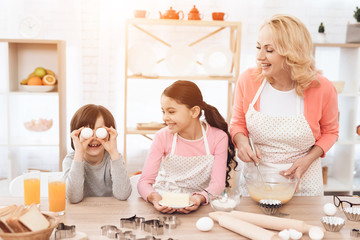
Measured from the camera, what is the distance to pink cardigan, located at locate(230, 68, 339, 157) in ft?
6.59

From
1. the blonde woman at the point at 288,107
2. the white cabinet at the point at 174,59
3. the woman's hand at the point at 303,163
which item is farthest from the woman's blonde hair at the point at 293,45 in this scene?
the white cabinet at the point at 174,59

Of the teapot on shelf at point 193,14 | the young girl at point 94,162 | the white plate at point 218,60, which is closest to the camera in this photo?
the young girl at point 94,162

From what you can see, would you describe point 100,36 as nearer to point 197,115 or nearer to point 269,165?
point 197,115

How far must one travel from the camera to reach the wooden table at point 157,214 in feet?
4.68

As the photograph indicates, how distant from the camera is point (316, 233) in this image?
139cm

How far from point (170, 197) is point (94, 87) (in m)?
2.64

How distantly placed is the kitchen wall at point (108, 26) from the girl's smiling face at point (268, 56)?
2136 mm

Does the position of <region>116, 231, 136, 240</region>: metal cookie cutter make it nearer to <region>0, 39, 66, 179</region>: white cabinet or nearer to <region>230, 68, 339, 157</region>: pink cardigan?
<region>230, 68, 339, 157</region>: pink cardigan

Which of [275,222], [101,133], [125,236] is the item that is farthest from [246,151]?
[125,236]

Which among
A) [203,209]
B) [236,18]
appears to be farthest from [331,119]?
[236,18]

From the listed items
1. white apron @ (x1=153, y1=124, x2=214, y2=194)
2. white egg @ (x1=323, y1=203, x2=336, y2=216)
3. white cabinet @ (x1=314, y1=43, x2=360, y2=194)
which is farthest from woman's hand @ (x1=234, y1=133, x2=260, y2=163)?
white cabinet @ (x1=314, y1=43, x2=360, y2=194)

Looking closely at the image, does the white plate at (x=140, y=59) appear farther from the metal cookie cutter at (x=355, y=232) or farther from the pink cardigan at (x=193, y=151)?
the metal cookie cutter at (x=355, y=232)

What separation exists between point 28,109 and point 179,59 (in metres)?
1.54

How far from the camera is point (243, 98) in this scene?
2125 mm
